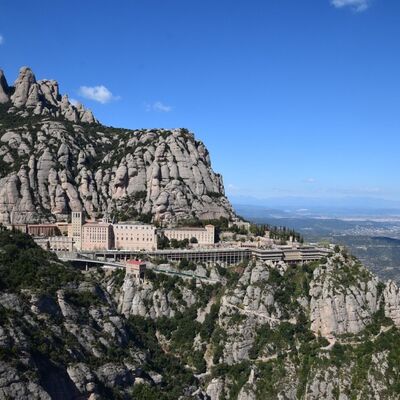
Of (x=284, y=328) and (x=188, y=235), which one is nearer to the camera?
(x=284, y=328)

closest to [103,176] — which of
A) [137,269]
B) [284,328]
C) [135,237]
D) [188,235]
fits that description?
[135,237]

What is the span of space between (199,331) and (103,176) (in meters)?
62.8

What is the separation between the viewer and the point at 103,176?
160m

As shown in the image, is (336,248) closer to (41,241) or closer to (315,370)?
(315,370)

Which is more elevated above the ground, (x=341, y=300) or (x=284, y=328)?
→ (x=341, y=300)

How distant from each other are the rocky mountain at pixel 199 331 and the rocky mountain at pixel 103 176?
31.7m

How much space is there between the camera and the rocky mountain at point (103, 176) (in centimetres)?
14700

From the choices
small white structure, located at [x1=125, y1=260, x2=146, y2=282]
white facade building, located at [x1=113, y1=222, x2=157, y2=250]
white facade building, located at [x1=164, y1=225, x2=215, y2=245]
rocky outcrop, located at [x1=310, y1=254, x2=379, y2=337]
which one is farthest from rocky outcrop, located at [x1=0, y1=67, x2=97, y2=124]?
rocky outcrop, located at [x1=310, y1=254, x2=379, y2=337]

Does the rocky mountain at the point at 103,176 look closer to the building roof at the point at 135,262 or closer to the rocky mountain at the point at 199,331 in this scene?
the building roof at the point at 135,262

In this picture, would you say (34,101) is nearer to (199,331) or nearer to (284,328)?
(199,331)

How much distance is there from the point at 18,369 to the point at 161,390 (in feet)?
83.6

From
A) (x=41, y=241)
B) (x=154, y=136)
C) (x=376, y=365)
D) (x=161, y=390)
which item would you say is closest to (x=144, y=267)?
(x=41, y=241)

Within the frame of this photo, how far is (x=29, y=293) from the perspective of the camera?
277 ft

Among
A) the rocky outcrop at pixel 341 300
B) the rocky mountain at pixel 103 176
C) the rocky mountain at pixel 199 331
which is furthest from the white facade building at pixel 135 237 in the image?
the rocky outcrop at pixel 341 300
